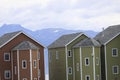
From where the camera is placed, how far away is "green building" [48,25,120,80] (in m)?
77.9

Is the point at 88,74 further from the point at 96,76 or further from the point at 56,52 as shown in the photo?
the point at 56,52

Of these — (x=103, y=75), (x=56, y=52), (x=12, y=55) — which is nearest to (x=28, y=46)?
(x=12, y=55)

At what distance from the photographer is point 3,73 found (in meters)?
76.2

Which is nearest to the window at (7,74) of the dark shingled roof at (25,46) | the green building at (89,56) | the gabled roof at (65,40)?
the dark shingled roof at (25,46)

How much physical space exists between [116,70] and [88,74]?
6.00 m

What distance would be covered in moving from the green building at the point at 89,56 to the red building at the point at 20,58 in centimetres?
599

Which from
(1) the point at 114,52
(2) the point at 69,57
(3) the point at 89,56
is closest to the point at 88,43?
(3) the point at 89,56

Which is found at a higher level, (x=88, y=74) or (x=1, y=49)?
(x=1, y=49)

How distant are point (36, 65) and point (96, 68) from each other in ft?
38.5

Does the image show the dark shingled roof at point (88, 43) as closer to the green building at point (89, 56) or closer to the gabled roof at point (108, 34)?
the green building at point (89, 56)

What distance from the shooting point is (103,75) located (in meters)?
80.6

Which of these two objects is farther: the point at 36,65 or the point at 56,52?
the point at 56,52

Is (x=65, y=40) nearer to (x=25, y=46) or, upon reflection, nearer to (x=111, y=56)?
(x=111, y=56)

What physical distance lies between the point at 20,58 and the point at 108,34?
19072mm
